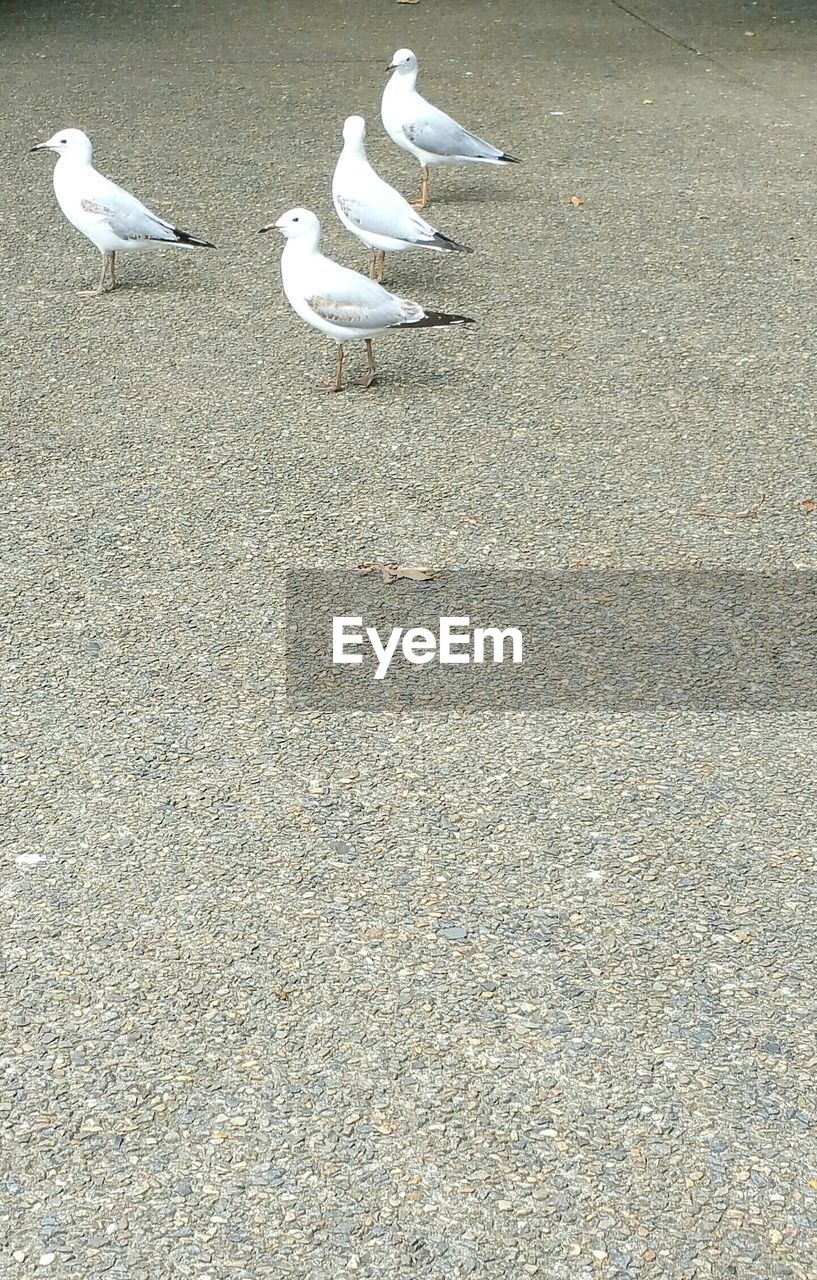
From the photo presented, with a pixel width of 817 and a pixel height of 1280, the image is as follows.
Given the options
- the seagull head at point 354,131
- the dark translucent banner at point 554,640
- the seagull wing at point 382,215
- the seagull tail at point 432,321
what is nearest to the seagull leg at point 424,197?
the seagull head at point 354,131

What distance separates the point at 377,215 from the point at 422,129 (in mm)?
1250

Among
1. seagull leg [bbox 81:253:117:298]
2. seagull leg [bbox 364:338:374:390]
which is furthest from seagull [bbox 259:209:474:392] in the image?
seagull leg [bbox 81:253:117:298]

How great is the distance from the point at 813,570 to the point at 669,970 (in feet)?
5.87

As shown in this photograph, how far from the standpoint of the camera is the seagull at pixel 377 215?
6.18m

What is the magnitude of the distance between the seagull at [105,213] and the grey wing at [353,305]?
98 centimetres

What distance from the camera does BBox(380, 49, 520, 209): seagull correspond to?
7230mm

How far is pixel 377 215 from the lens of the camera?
20.2 feet

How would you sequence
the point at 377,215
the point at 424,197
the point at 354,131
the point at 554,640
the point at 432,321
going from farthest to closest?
the point at 424,197, the point at 354,131, the point at 377,215, the point at 432,321, the point at 554,640

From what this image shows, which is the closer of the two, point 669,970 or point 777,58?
point 669,970

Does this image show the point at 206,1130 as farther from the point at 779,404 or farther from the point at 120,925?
the point at 779,404

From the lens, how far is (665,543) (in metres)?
4.64

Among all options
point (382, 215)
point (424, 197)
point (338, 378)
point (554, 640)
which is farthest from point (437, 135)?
point (554, 640)

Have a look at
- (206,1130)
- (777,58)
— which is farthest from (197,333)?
(777,58)

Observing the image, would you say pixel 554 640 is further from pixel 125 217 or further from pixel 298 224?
pixel 125 217
